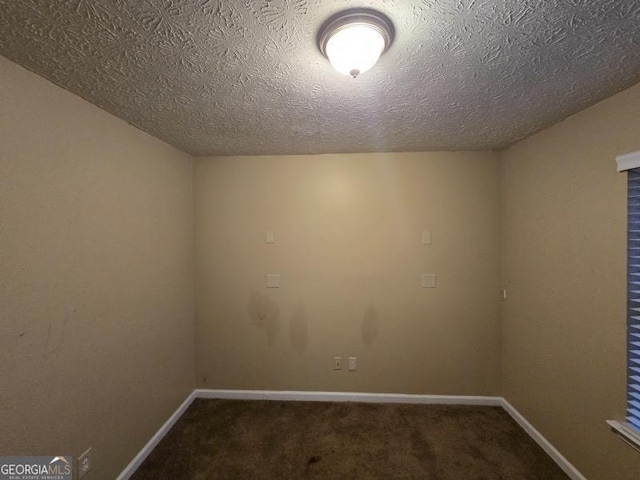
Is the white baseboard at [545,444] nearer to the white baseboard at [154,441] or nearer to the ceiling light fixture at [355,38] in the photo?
the ceiling light fixture at [355,38]

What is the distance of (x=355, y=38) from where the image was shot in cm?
92

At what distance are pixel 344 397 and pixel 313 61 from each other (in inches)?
108

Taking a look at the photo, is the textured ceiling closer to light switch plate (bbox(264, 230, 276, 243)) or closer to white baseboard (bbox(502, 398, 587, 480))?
light switch plate (bbox(264, 230, 276, 243))

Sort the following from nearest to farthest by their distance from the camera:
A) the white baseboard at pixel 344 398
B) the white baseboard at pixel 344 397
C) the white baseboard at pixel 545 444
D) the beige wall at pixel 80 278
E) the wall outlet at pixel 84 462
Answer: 1. the beige wall at pixel 80 278
2. the wall outlet at pixel 84 462
3. the white baseboard at pixel 545 444
4. the white baseboard at pixel 344 398
5. the white baseboard at pixel 344 397

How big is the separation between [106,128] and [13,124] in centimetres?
51

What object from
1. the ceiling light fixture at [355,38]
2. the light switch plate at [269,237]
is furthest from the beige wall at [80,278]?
the ceiling light fixture at [355,38]

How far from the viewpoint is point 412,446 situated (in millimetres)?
1990

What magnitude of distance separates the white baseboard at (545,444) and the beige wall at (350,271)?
0.19 m

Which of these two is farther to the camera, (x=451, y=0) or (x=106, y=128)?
(x=106, y=128)

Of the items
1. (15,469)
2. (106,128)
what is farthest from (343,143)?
(15,469)

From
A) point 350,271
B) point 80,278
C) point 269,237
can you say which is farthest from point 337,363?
point 80,278

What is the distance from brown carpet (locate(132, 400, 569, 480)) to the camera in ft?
5.82

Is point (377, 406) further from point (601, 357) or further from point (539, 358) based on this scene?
point (601, 357)

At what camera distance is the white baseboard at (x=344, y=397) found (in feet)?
8.10
